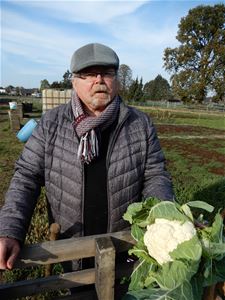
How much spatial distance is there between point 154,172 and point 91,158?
1.40 feet

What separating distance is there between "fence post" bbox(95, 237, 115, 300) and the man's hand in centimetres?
39

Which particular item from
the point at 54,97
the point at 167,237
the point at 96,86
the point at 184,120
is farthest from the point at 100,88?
the point at 184,120

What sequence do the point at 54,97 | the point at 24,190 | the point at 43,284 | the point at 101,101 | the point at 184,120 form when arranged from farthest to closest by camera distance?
the point at 184,120 → the point at 54,97 → the point at 101,101 → the point at 24,190 → the point at 43,284

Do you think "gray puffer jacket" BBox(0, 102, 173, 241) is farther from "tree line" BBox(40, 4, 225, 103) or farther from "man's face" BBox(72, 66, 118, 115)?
"tree line" BBox(40, 4, 225, 103)

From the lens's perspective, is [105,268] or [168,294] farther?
[105,268]

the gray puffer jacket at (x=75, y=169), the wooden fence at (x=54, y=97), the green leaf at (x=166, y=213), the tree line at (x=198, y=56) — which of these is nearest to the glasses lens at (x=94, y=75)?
the gray puffer jacket at (x=75, y=169)

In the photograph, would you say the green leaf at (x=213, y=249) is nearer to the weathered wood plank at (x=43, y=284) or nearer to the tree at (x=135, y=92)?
the weathered wood plank at (x=43, y=284)

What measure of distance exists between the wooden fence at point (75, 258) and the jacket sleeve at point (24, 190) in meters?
0.13

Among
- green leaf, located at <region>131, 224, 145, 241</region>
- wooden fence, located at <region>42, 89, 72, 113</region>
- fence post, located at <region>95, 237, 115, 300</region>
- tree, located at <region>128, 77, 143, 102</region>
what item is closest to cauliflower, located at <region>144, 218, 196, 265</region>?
green leaf, located at <region>131, 224, 145, 241</region>

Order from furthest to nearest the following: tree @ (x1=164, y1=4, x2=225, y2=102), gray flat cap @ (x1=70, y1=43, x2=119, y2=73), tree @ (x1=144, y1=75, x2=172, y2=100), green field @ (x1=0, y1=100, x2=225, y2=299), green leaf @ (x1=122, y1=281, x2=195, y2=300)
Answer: tree @ (x1=144, y1=75, x2=172, y2=100) < tree @ (x1=164, y1=4, x2=225, y2=102) < green field @ (x1=0, y1=100, x2=225, y2=299) < gray flat cap @ (x1=70, y1=43, x2=119, y2=73) < green leaf @ (x1=122, y1=281, x2=195, y2=300)

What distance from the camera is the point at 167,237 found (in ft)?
4.61

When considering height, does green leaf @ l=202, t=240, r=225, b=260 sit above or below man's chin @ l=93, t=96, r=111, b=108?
below

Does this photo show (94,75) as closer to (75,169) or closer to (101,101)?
(101,101)

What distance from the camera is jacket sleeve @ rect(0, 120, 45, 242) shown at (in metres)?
1.67
